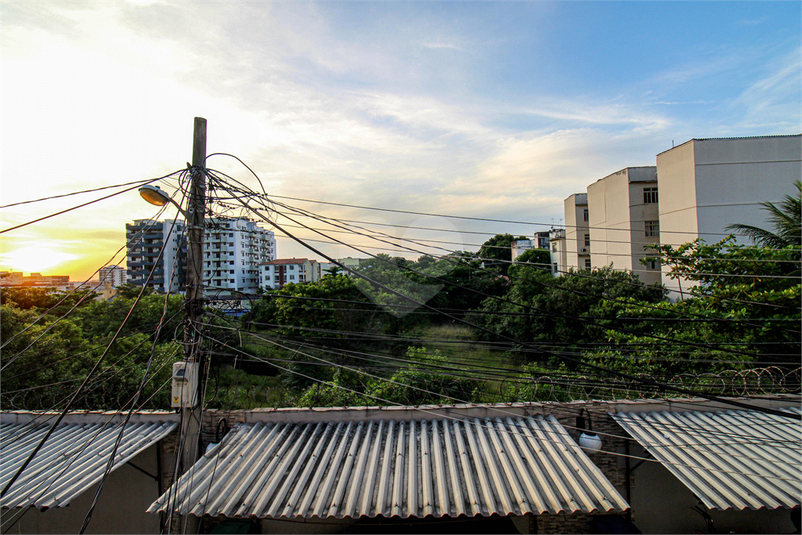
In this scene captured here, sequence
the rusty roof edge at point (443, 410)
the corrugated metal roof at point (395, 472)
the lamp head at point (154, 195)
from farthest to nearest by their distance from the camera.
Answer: the rusty roof edge at point (443, 410) < the corrugated metal roof at point (395, 472) < the lamp head at point (154, 195)

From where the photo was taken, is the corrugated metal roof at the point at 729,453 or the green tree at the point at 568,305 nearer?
the corrugated metal roof at the point at 729,453

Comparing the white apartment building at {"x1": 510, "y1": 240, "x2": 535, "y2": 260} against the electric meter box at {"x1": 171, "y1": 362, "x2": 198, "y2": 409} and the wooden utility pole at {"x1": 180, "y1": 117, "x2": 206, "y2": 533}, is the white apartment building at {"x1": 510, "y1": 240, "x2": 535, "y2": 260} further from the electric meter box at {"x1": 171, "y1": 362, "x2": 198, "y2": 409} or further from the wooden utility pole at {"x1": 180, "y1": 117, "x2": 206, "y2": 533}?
the electric meter box at {"x1": 171, "y1": 362, "x2": 198, "y2": 409}

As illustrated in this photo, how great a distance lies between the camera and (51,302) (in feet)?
56.4

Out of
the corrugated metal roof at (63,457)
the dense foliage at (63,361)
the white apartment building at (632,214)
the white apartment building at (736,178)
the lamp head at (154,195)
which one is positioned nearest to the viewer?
the lamp head at (154,195)

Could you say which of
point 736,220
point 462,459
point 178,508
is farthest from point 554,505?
point 736,220

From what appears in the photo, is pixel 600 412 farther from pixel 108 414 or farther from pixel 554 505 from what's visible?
pixel 108 414

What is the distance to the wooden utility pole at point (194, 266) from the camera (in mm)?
3859

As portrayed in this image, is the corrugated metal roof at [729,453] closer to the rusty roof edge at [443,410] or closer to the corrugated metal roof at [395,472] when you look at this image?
the rusty roof edge at [443,410]

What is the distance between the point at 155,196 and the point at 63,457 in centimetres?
422

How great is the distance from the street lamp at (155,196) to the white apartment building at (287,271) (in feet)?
152

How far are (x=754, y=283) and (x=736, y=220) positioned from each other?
28.8 feet

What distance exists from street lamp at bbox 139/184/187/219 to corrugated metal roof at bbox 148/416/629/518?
2820 millimetres

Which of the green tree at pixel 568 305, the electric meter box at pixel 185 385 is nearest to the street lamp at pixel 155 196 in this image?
the electric meter box at pixel 185 385

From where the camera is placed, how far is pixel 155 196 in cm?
378
